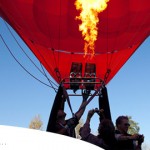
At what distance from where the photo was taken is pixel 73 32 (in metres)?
8.39

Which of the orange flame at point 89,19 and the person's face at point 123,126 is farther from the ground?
the orange flame at point 89,19

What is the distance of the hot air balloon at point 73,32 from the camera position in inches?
317

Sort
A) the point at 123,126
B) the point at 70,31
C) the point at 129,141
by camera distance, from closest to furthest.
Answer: the point at 129,141 < the point at 123,126 < the point at 70,31

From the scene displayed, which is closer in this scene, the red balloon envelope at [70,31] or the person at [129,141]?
the person at [129,141]

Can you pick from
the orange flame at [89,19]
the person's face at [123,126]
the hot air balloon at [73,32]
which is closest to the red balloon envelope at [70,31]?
the hot air balloon at [73,32]

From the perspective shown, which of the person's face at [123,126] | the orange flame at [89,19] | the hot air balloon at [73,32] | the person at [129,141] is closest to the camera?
the person at [129,141]

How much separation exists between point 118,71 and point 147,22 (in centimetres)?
151

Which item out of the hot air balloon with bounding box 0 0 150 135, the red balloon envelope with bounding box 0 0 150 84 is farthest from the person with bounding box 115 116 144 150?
the red balloon envelope with bounding box 0 0 150 84

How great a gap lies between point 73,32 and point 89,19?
0.57m

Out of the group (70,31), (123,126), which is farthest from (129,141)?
(70,31)

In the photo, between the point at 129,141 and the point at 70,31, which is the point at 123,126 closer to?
the point at 129,141

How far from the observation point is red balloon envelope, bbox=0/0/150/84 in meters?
8.06

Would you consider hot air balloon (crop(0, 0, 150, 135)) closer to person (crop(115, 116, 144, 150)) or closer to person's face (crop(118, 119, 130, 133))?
person's face (crop(118, 119, 130, 133))

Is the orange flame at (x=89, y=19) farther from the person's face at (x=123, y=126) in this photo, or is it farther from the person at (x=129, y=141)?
the person at (x=129, y=141)
